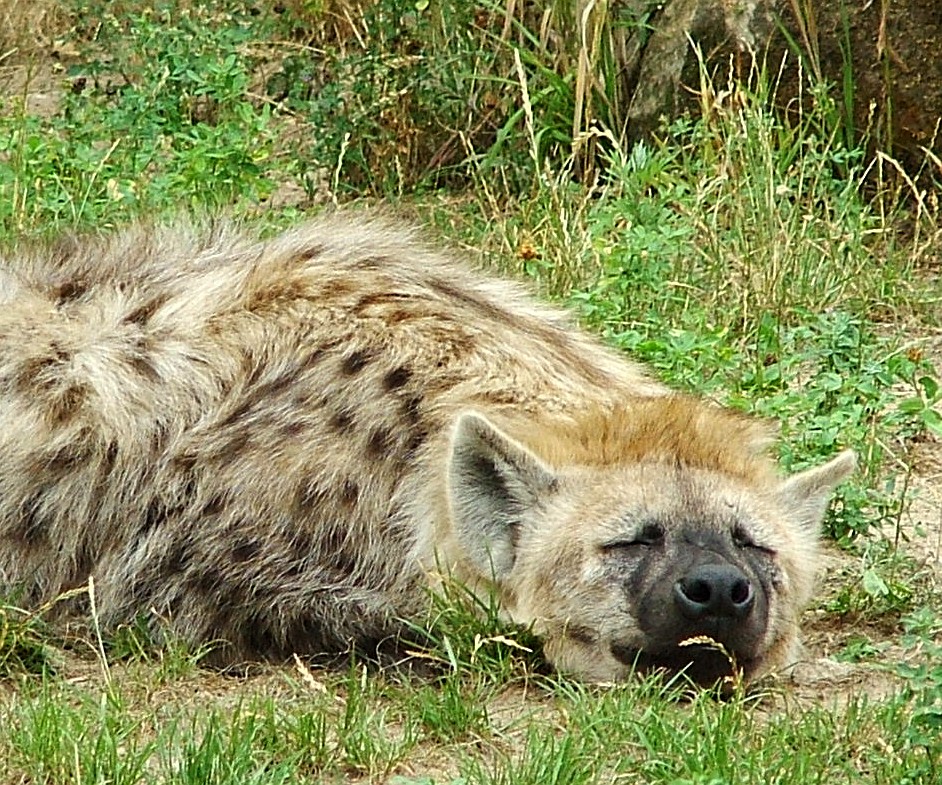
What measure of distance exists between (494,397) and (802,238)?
1.85m

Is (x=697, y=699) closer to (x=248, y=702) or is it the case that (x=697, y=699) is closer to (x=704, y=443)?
(x=704, y=443)

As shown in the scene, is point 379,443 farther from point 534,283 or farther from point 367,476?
point 534,283

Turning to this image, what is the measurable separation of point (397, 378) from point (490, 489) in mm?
324

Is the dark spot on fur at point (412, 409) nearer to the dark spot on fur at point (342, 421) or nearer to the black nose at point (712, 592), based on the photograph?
the dark spot on fur at point (342, 421)

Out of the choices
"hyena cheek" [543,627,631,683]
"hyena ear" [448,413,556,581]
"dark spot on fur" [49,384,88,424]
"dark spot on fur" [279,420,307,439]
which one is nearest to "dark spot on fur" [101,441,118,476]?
"dark spot on fur" [49,384,88,424]

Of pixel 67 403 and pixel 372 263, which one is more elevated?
pixel 372 263

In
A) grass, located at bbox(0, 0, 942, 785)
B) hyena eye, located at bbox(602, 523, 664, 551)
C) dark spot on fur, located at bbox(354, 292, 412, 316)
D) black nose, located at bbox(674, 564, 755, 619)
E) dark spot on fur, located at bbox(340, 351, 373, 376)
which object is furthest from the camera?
dark spot on fur, located at bbox(354, 292, 412, 316)

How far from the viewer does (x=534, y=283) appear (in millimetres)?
4906

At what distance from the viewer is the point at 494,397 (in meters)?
3.49

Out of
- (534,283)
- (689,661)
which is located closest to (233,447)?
(689,661)

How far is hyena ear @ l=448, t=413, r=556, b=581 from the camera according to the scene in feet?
10.7

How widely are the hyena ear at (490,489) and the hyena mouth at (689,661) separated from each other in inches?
10.8

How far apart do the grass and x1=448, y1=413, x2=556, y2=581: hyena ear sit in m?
0.10

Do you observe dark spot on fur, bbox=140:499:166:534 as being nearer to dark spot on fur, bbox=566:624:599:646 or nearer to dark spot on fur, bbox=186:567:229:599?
dark spot on fur, bbox=186:567:229:599
